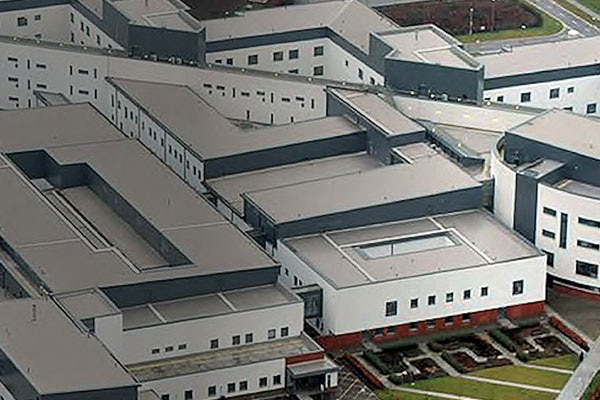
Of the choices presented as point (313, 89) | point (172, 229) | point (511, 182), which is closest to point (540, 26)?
point (313, 89)

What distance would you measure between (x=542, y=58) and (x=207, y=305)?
1058 inches

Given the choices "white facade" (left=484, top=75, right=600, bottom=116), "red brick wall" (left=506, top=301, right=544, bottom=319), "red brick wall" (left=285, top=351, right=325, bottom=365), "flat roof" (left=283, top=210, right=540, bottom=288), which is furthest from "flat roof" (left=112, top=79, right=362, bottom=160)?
"red brick wall" (left=285, top=351, right=325, bottom=365)

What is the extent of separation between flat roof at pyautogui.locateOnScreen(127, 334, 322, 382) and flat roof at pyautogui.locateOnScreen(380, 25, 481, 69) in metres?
19.8

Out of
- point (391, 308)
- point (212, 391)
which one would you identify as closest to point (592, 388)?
point (391, 308)

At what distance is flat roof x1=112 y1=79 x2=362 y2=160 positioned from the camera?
88.6 m

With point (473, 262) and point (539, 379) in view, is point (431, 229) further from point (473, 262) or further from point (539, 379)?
point (539, 379)

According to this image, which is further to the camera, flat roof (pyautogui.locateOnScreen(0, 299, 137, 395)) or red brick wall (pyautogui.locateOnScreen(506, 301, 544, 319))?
red brick wall (pyautogui.locateOnScreen(506, 301, 544, 319))

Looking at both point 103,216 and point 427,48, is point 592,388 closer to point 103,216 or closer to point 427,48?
point 103,216

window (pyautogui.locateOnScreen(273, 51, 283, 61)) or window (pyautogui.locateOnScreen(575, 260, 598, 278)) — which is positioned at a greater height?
window (pyautogui.locateOnScreen(273, 51, 283, 61))

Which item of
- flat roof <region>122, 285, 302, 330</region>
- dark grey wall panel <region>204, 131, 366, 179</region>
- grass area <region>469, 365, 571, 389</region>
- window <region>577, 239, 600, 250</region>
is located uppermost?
dark grey wall panel <region>204, 131, 366, 179</region>

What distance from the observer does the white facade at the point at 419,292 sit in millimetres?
79062

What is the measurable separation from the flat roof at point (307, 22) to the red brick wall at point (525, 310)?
19624 millimetres

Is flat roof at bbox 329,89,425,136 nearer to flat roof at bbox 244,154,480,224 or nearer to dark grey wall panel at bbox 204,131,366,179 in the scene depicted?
A: dark grey wall panel at bbox 204,131,366,179

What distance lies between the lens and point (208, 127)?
298ft
